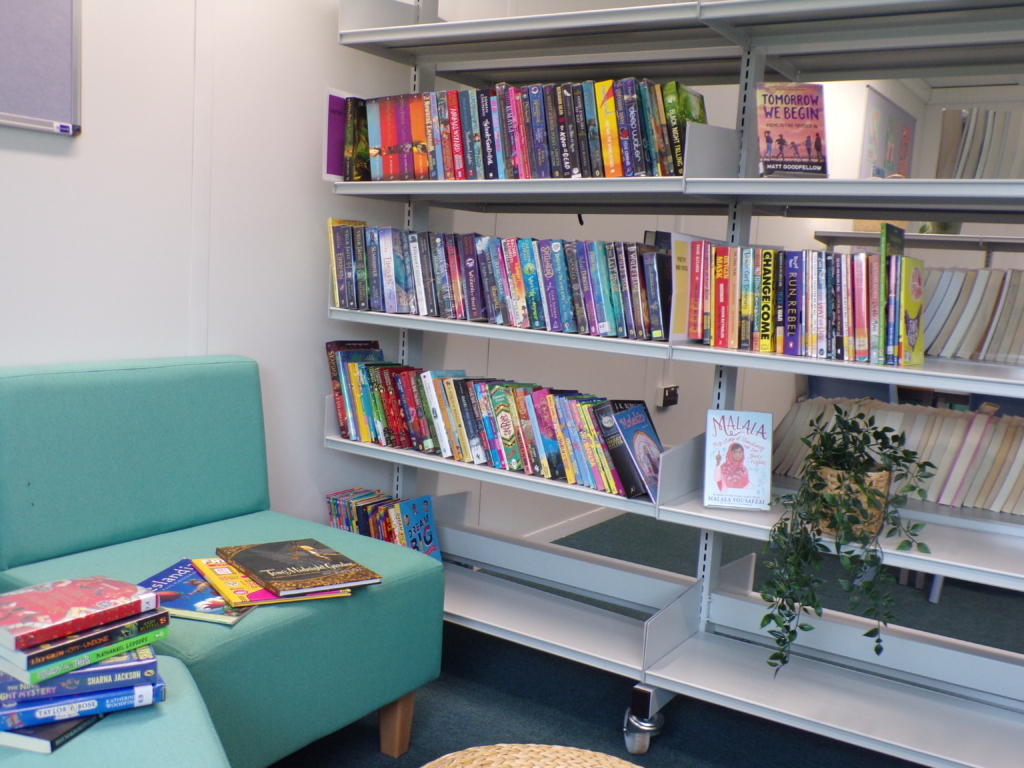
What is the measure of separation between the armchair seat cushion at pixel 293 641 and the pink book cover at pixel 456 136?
3.33ft

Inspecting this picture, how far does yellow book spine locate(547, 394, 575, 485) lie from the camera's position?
2184 millimetres

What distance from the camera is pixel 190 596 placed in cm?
158

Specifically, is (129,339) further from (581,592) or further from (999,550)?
(999,550)

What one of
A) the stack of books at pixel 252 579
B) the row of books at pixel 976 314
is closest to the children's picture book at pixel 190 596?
the stack of books at pixel 252 579

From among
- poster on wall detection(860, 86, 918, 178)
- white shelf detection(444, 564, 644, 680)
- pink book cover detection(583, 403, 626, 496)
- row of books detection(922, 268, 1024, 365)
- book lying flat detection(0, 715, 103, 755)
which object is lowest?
white shelf detection(444, 564, 644, 680)

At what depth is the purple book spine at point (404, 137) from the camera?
2.37 m

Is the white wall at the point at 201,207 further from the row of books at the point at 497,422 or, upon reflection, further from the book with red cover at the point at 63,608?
the book with red cover at the point at 63,608

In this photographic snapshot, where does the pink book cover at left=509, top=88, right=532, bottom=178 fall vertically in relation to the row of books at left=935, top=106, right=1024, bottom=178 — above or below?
below

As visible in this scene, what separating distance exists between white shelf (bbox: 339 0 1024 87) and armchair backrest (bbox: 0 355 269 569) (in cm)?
106

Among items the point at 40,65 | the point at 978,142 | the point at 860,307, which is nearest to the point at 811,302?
the point at 860,307

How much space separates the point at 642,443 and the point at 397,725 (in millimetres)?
874

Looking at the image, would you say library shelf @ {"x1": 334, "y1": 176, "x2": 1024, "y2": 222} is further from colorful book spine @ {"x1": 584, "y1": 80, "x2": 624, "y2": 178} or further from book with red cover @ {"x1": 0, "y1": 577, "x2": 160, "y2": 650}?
book with red cover @ {"x1": 0, "y1": 577, "x2": 160, "y2": 650}

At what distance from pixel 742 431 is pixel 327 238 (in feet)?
4.41

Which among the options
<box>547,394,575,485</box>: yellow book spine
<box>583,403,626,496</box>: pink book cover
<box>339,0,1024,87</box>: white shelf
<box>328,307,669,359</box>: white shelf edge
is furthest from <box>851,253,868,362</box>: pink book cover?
<box>547,394,575,485</box>: yellow book spine
